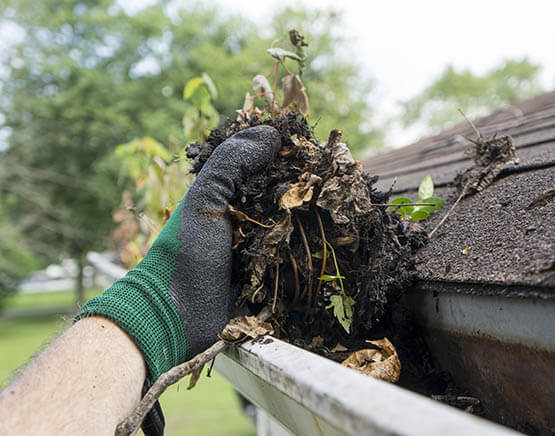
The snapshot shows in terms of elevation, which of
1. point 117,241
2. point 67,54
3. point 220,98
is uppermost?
point 67,54

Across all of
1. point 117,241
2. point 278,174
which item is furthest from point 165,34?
point 278,174

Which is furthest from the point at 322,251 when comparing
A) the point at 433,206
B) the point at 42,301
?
the point at 42,301

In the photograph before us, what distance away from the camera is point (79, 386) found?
0.83 meters

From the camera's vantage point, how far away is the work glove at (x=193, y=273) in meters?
0.94

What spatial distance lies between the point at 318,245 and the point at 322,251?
0.06 ft

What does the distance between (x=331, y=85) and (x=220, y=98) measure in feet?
15.3

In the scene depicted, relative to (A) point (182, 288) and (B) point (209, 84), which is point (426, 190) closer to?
(A) point (182, 288)

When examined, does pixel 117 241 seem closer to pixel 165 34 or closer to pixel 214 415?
pixel 214 415

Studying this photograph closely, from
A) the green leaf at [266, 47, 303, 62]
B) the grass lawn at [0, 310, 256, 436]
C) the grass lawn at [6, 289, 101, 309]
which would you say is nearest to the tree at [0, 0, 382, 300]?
the grass lawn at [6, 289, 101, 309]

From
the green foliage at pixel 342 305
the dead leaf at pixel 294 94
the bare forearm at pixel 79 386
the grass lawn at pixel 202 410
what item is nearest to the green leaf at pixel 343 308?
the green foliage at pixel 342 305

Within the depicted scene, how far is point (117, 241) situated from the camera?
487 cm

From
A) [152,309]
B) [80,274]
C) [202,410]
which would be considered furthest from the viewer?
[80,274]

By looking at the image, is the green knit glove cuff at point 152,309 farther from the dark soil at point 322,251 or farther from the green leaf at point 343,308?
the green leaf at point 343,308

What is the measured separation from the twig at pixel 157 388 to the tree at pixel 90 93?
42.0ft
